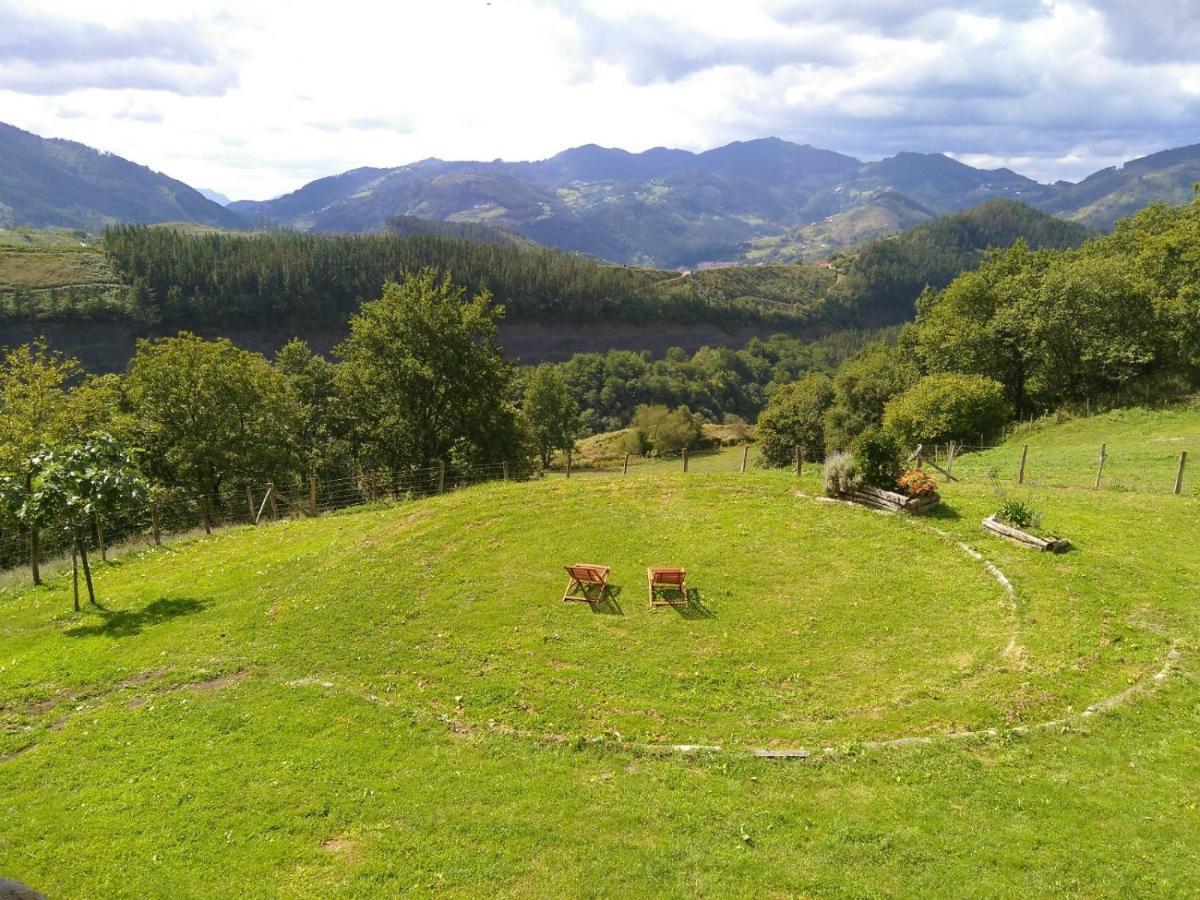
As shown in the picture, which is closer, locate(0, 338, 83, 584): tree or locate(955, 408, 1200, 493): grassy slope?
locate(955, 408, 1200, 493): grassy slope

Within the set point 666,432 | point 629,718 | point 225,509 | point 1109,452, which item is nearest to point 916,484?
point 629,718

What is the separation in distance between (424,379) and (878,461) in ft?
97.5

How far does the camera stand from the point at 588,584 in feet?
69.0

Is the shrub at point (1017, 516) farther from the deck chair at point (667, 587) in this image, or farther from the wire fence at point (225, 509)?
the wire fence at point (225, 509)

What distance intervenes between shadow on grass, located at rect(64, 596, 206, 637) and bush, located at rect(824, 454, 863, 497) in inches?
927

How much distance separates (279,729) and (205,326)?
188 meters

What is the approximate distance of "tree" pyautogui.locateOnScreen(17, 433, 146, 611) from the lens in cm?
2062

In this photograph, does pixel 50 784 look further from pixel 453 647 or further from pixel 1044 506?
pixel 1044 506

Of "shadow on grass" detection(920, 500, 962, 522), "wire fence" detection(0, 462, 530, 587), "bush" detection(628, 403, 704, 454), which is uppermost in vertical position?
"shadow on grass" detection(920, 500, 962, 522)

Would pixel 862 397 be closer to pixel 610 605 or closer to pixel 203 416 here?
pixel 610 605

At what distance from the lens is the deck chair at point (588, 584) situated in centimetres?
2027

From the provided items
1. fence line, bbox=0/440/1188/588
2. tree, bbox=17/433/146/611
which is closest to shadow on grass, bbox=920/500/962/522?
fence line, bbox=0/440/1188/588

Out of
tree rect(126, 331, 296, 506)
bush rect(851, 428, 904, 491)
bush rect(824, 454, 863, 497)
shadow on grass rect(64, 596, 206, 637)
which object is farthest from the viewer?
tree rect(126, 331, 296, 506)

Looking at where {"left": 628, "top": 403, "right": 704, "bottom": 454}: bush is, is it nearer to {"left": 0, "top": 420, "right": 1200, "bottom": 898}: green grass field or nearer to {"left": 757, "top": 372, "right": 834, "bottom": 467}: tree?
{"left": 757, "top": 372, "right": 834, "bottom": 467}: tree
